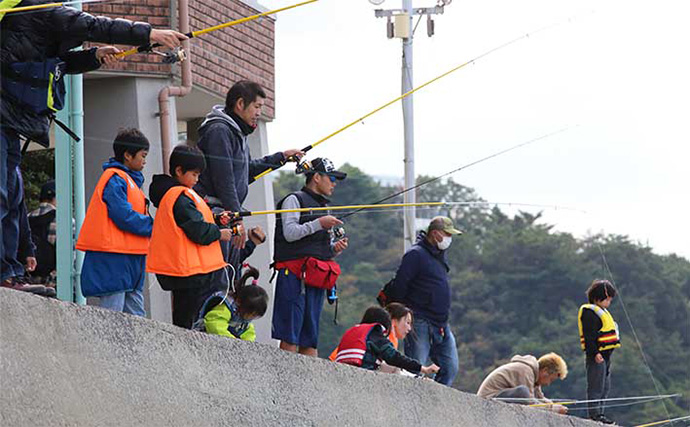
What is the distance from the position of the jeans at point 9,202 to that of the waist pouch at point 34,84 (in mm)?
143

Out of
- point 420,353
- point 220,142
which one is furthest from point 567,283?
point 220,142

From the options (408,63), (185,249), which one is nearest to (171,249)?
(185,249)

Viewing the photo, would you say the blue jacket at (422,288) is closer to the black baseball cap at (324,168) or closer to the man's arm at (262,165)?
the black baseball cap at (324,168)

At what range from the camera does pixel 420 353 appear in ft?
30.0

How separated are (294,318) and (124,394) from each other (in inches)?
111

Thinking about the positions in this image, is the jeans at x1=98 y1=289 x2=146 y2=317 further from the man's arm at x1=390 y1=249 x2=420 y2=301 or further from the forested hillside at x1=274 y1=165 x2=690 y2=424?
the forested hillside at x1=274 y1=165 x2=690 y2=424

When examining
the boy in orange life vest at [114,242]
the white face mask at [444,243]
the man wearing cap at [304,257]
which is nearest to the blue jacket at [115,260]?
the boy in orange life vest at [114,242]

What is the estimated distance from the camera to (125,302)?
6617mm

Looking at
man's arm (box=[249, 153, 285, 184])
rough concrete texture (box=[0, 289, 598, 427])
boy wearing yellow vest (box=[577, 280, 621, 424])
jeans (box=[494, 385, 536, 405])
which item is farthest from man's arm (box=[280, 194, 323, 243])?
boy wearing yellow vest (box=[577, 280, 621, 424])

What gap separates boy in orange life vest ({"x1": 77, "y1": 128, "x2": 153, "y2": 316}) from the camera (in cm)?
647

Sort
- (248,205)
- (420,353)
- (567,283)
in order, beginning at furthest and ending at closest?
(567,283)
(248,205)
(420,353)

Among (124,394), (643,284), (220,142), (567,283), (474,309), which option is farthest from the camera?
(474,309)

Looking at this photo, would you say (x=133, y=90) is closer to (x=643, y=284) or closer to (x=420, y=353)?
(x=420, y=353)

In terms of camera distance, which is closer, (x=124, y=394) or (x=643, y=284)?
(x=124, y=394)
